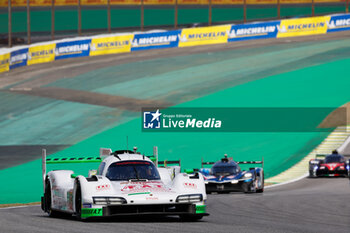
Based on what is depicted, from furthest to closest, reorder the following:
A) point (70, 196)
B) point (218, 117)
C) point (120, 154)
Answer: point (218, 117)
point (120, 154)
point (70, 196)

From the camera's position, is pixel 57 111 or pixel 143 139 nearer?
pixel 143 139

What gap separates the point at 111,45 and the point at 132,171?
1957 inches

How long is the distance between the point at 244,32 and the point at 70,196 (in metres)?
51.6

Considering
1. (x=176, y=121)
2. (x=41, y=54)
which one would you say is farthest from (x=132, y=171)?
(x=41, y=54)

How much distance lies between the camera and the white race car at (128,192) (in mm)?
11984

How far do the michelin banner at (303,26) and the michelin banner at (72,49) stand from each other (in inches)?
666

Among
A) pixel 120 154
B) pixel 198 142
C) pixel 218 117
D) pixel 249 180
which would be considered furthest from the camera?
pixel 218 117

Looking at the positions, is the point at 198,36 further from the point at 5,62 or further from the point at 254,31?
the point at 5,62

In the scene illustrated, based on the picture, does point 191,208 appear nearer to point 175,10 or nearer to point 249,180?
point 249,180

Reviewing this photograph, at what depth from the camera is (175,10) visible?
2650 inches

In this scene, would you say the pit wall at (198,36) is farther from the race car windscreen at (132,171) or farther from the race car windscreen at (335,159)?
the race car windscreen at (132,171)

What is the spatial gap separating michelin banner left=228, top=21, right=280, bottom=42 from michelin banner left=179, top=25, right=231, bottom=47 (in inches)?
22.5

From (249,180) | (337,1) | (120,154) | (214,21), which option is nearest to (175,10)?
(214,21)

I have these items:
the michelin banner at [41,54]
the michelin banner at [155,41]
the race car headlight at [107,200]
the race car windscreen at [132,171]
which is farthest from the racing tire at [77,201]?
the michelin banner at [155,41]
